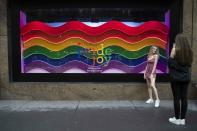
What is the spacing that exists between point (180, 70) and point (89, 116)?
2.20 metres

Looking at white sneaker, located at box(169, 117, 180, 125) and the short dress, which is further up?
the short dress

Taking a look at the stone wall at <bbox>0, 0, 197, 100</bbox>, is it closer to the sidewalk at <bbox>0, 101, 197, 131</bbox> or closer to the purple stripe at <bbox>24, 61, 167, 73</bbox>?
the sidewalk at <bbox>0, 101, 197, 131</bbox>

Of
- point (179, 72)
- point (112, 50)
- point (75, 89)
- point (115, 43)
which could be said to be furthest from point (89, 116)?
point (115, 43)

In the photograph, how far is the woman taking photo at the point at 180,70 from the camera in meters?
7.36

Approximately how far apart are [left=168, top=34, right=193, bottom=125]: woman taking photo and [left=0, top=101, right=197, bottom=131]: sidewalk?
0.37m

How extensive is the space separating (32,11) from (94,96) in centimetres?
277

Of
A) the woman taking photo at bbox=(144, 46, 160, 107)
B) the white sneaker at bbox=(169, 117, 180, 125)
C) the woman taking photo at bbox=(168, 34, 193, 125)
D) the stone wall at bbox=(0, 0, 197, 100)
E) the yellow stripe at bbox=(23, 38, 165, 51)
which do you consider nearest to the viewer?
the woman taking photo at bbox=(168, 34, 193, 125)

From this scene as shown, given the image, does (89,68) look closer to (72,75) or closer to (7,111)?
(72,75)

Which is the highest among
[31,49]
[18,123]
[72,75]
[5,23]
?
[5,23]

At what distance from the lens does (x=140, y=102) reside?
32.4ft

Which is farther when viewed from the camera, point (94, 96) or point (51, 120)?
point (94, 96)

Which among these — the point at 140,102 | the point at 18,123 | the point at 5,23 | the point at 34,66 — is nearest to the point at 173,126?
the point at 140,102

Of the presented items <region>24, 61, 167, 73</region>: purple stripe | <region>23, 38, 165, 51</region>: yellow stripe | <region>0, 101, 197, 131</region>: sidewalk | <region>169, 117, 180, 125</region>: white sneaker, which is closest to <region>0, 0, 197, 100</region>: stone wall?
<region>0, 101, 197, 131</region>: sidewalk

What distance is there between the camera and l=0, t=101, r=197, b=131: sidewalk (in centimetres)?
741
